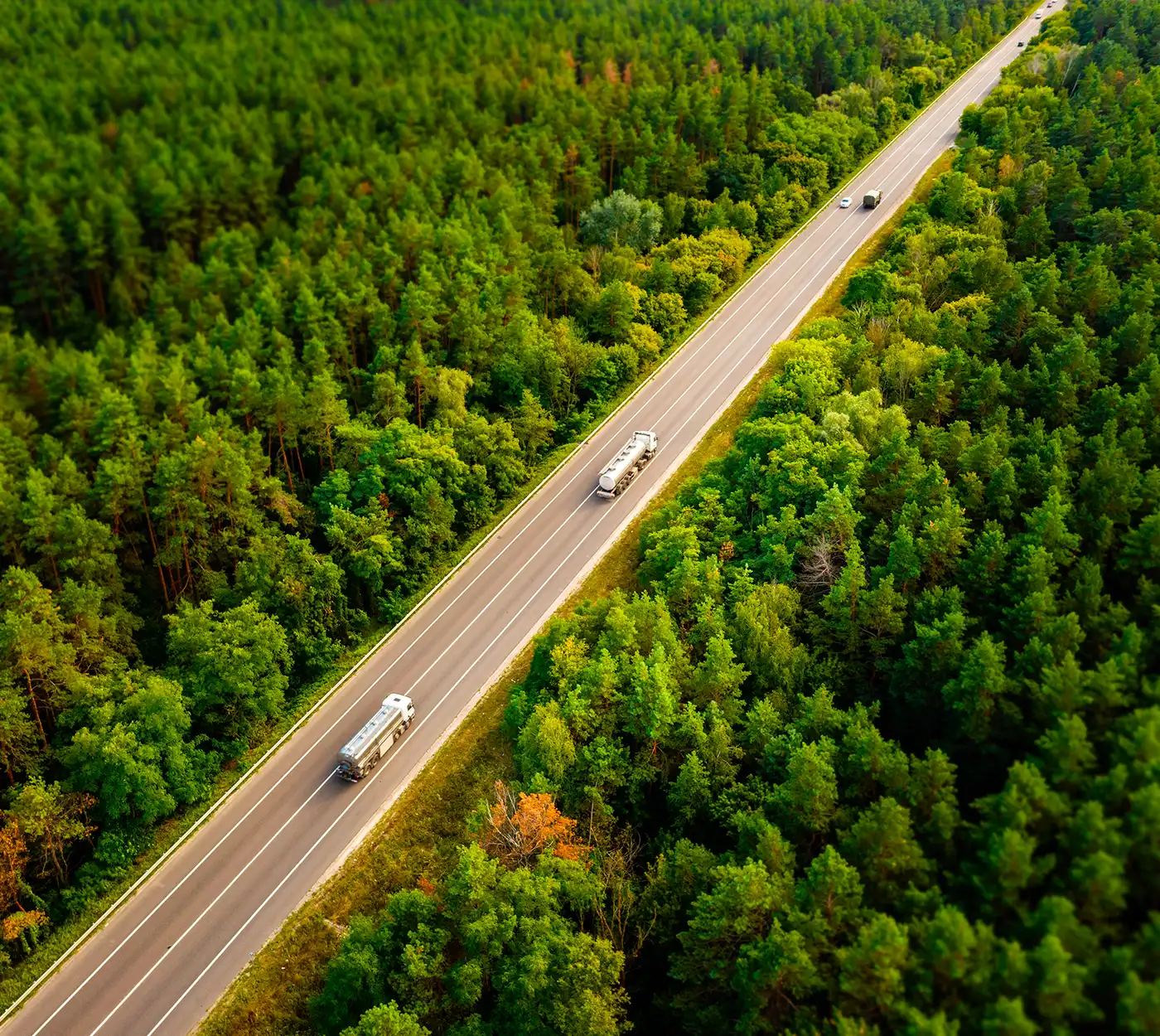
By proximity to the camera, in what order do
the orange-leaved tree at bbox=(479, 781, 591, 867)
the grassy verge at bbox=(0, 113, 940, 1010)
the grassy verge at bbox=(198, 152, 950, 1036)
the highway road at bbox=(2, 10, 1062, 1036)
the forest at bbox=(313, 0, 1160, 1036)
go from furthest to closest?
1. the grassy verge at bbox=(0, 113, 940, 1010)
2. the highway road at bbox=(2, 10, 1062, 1036)
3. the grassy verge at bbox=(198, 152, 950, 1036)
4. the orange-leaved tree at bbox=(479, 781, 591, 867)
5. the forest at bbox=(313, 0, 1160, 1036)

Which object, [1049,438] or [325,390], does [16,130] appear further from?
[1049,438]

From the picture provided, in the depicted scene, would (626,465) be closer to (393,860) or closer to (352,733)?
(352,733)

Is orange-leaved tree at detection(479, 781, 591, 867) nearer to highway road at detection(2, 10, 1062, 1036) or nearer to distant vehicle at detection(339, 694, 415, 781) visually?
highway road at detection(2, 10, 1062, 1036)

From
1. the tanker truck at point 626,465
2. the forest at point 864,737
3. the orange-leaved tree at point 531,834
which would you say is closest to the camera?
the forest at point 864,737

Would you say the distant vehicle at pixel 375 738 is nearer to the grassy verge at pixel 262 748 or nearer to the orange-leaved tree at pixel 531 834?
the grassy verge at pixel 262 748

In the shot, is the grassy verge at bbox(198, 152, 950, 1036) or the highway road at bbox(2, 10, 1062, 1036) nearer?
the grassy verge at bbox(198, 152, 950, 1036)

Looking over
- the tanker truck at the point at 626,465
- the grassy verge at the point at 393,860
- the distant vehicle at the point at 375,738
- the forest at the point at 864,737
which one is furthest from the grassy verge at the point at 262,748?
the forest at the point at 864,737

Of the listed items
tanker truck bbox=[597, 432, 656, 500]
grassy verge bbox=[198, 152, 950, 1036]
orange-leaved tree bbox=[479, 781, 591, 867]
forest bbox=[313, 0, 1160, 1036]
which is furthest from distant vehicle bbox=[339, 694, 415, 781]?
tanker truck bbox=[597, 432, 656, 500]

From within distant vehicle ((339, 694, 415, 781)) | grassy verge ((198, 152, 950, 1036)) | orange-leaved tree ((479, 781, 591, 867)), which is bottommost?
grassy verge ((198, 152, 950, 1036))
